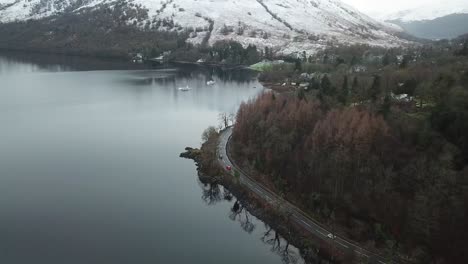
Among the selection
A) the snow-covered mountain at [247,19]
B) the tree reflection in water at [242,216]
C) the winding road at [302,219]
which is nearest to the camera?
the winding road at [302,219]

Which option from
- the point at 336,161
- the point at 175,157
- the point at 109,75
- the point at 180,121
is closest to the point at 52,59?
the point at 109,75

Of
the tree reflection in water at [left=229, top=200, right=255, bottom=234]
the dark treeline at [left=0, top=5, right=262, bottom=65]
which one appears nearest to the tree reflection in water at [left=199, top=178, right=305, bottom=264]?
the tree reflection in water at [left=229, top=200, right=255, bottom=234]

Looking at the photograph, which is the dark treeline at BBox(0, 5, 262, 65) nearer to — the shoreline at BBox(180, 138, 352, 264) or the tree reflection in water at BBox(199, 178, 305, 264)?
the shoreline at BBox(180, 138, 352, 264)

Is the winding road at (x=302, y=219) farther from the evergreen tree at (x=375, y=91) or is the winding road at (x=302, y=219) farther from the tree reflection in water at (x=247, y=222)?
the evergreen tree at (x=375, y=91)

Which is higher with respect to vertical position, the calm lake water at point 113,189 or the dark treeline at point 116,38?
the dark treeline at point 116,38

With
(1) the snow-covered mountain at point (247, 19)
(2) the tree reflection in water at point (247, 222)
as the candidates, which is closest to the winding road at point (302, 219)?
(2) the tree reflection in water at point (247, 222)
